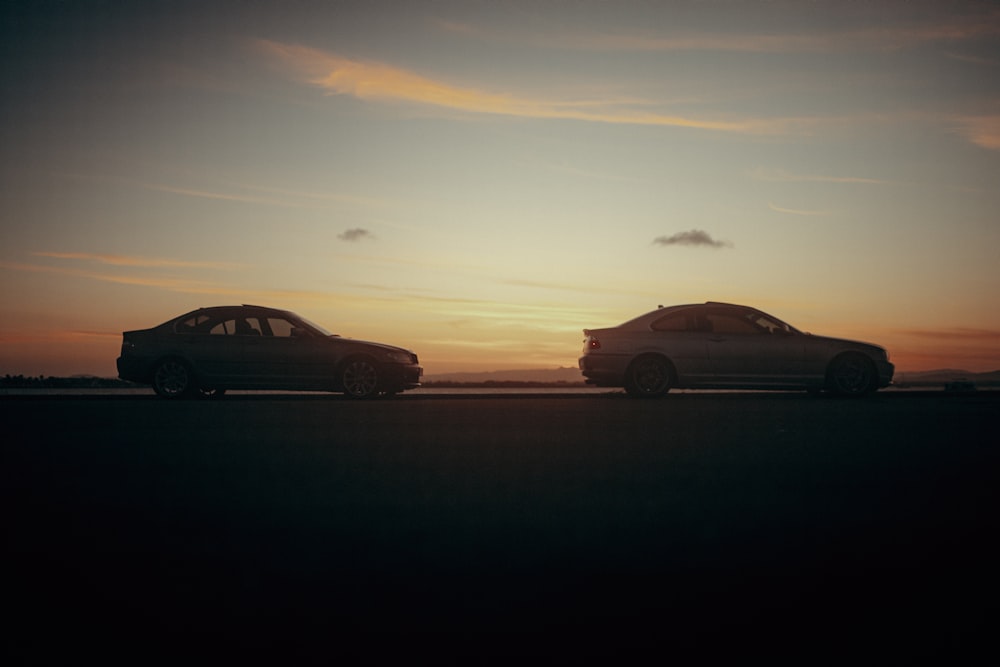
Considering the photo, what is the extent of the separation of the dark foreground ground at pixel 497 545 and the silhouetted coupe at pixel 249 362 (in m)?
7.47

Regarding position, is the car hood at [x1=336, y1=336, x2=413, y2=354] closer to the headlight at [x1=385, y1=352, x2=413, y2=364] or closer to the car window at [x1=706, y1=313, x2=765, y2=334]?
the headlight at [x1=385, y1=352, x2=413, y2=364]

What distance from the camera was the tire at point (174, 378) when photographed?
1848 cm

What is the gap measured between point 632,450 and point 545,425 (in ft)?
7.97

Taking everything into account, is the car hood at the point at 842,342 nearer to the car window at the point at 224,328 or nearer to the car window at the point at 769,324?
the car window at the point at 769,324

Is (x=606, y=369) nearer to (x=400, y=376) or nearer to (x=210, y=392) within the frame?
(x=400, y=376)

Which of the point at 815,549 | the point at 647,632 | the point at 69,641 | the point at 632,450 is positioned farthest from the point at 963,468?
the point at 69,641

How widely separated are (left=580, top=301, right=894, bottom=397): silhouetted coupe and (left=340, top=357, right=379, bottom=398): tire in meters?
3.86

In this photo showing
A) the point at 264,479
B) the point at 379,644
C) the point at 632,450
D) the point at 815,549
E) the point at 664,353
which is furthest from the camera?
the point at 664,353

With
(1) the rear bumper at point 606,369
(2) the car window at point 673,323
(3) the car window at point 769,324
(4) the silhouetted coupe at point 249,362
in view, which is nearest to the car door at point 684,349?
(2) the car window at point 673,323

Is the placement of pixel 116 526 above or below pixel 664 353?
below

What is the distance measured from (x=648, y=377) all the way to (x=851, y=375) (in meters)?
3.86

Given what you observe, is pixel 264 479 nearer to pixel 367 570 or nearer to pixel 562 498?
pixel 562 498

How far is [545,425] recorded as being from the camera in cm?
1202

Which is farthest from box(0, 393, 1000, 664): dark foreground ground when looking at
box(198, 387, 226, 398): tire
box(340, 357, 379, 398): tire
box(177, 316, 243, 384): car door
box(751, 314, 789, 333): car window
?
box(751, 314, 789, 333): car window
